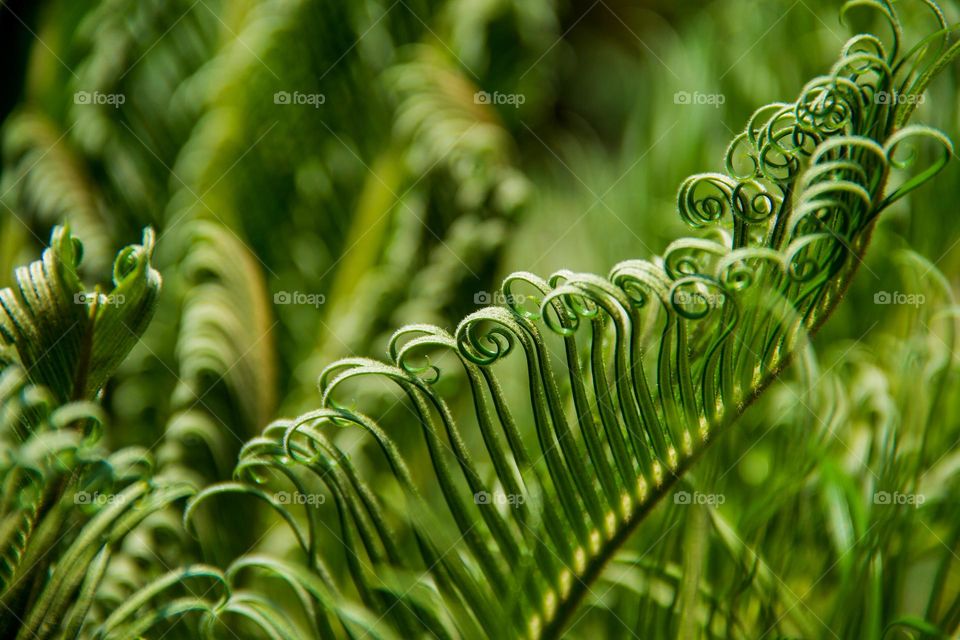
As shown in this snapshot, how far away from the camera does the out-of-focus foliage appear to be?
0.71 m

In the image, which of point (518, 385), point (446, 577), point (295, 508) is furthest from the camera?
point (518, 385)

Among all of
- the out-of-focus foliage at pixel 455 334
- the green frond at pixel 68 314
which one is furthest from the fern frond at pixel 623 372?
the green frond at pixel 68 314

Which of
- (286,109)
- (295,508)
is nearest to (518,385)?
(295,508)

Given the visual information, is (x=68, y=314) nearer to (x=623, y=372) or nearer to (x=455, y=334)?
(x=455, y=334)

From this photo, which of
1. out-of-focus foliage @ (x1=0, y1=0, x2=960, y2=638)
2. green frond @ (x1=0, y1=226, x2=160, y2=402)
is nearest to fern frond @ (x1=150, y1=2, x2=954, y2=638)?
out-of-focus foliage @ (x1=0, y1=0, x2=960, y2=638)

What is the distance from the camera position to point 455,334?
0.69 m

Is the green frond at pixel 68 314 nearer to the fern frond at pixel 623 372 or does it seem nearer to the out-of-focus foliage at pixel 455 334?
the out-of-focus foliage at pixel 455 334

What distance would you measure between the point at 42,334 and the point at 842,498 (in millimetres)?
856

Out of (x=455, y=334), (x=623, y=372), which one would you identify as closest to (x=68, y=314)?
(x=455, y=334)

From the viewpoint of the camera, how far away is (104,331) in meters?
0.77

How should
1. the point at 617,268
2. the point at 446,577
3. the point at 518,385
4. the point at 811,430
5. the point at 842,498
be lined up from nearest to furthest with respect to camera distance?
the point at 617,268, the point at 446,577, the point at 842,498, the point at 811,430, the point at 518,385

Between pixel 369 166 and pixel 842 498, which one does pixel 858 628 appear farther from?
pixel 369 166

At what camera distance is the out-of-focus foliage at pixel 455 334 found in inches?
27.9

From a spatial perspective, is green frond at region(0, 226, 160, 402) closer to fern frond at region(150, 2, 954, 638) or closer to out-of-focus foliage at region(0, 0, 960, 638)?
out-of-focus foliage at region(0, 0, 960, 638)
